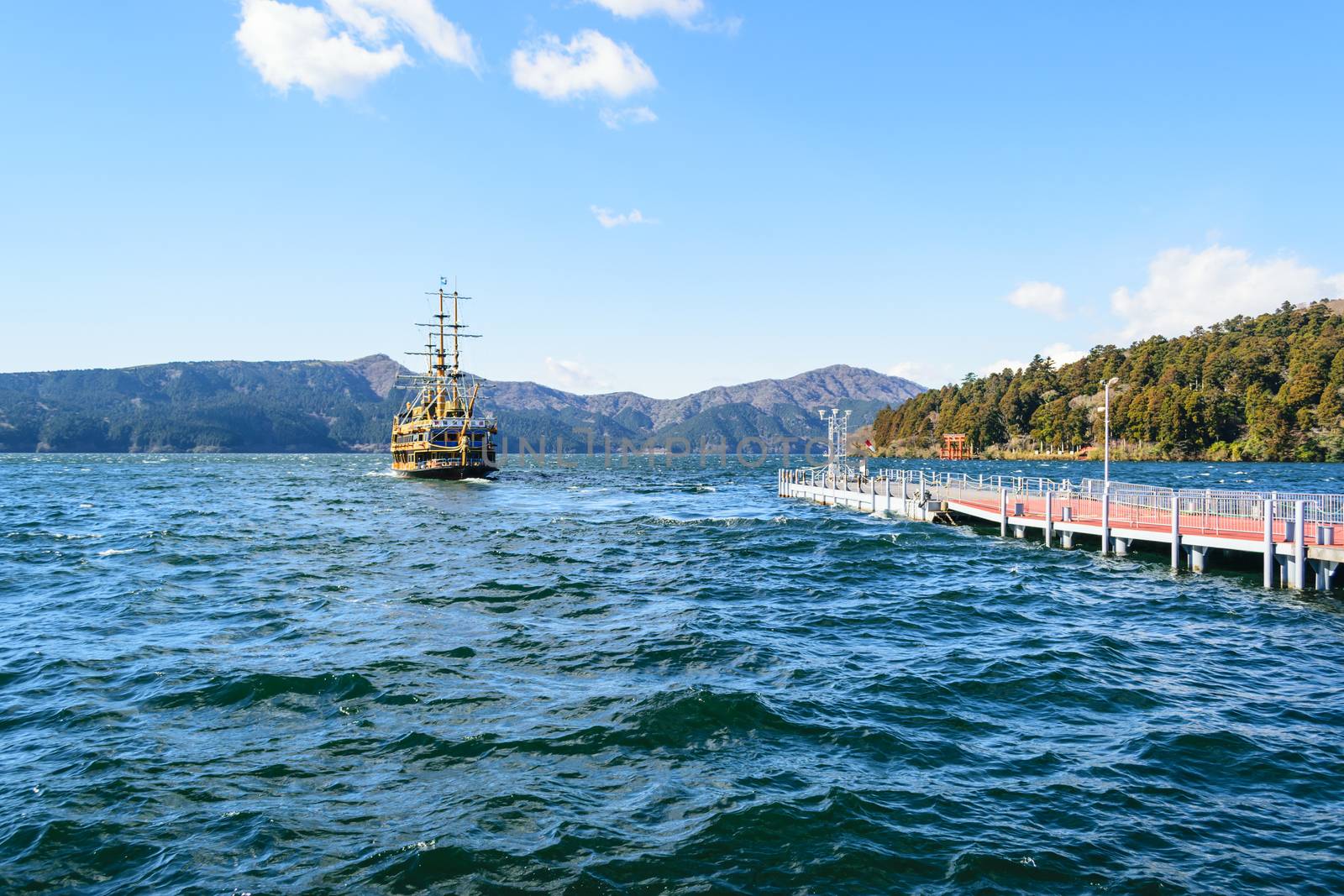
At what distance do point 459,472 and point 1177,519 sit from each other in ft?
275

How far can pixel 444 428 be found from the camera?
101312 mm

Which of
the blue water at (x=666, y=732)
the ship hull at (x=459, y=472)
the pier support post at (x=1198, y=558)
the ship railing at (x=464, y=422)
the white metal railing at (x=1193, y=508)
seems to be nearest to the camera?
the blue water at (x=666, y=732)

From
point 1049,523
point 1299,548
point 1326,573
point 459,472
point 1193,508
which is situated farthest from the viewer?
point 459,472

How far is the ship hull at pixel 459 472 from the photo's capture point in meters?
99.4

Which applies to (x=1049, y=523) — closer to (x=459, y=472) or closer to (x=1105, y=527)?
(x=1105, y=527)

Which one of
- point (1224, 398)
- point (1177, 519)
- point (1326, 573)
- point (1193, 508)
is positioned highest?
point (1224, 398)

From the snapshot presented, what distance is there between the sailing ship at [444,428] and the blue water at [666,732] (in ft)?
231

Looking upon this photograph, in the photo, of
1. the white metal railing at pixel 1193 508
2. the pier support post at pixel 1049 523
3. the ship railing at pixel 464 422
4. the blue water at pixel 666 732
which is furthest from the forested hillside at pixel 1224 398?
the blue water at pixel 666 732

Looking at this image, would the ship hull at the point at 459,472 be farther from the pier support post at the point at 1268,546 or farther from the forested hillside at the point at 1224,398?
the forested hillside at the point at 1224,398

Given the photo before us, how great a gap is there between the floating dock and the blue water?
4.91 ft

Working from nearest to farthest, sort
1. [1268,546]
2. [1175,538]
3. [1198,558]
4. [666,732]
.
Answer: [666,732] → [1268,546] → [1198,558] → [1175,538]

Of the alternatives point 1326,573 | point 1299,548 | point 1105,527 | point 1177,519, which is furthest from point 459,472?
point 1326,573

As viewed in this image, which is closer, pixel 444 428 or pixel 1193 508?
pixel 1193 508

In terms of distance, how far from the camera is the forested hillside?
135375 millimetres
